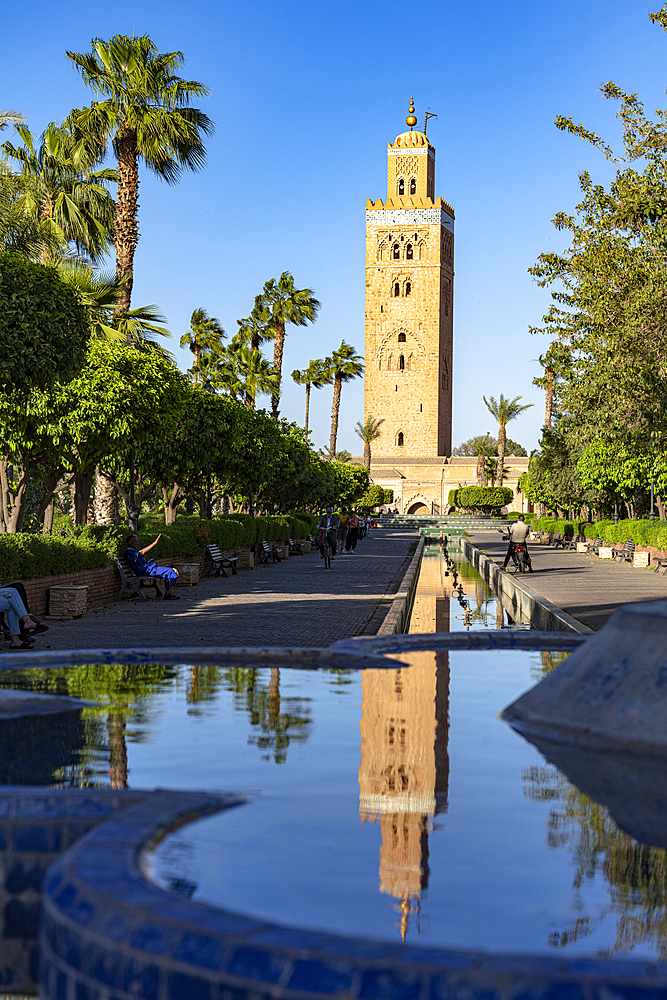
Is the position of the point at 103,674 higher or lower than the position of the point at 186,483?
lower

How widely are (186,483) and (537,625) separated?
18645 millimetres

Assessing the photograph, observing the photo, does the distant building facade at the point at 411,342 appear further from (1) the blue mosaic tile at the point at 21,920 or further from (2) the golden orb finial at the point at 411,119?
(1) the blue mosaic tile at the point at 21,920

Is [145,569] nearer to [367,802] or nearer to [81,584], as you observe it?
[81,584]

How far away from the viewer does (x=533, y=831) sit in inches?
164

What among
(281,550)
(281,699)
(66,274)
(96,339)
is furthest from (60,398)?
(281,550)

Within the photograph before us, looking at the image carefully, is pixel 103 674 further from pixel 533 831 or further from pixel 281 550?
pixel 281 550

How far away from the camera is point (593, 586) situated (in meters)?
21.1

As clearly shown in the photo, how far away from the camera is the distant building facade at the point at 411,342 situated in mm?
104000

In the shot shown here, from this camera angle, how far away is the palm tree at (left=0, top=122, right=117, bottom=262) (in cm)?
2562

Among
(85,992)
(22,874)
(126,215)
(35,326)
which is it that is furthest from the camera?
(126,215)

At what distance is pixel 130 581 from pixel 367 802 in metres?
12.4

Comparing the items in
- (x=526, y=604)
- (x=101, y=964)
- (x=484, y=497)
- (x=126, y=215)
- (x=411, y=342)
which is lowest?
(x=526, y=604)

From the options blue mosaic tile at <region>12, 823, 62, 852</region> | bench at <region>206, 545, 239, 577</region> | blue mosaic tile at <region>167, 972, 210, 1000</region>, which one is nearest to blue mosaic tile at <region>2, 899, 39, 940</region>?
blue mosaic tile at <region>12, 823, 62, 852</region>

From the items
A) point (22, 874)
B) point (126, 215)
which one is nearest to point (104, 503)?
point (126, 215)
